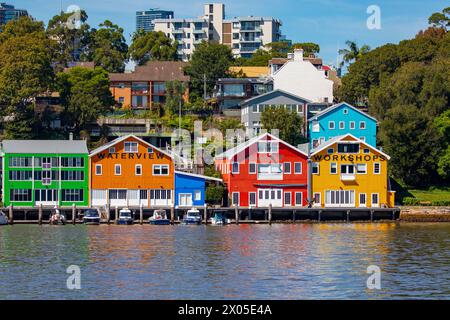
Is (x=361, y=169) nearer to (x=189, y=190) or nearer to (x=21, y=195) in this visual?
(x=189, y=190)

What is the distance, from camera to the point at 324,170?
99562 millimetres

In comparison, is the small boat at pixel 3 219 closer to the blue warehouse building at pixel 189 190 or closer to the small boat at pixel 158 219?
the small boat at pixel 158 219

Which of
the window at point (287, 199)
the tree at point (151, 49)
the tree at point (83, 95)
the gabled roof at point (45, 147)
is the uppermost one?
the tree at point (151, 49)

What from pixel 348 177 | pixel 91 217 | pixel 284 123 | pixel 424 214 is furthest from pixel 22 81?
pixel 424 214

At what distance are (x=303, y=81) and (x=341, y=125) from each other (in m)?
19.6

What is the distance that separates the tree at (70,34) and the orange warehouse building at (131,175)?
6365 centimetres

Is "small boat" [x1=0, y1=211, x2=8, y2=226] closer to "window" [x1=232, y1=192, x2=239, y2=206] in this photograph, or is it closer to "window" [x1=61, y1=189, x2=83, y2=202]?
"window" [x1=61, y1=189, x2=83, y2=202]

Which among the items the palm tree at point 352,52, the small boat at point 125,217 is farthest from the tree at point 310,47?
the small boat at point 125,217

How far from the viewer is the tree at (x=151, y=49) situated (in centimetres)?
16312

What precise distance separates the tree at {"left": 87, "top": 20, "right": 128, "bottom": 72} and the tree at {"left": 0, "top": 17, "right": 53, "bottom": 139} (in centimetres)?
3245

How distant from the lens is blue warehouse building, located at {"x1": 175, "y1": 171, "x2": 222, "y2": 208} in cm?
9725

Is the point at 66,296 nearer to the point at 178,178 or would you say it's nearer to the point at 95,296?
the point at 95,296
